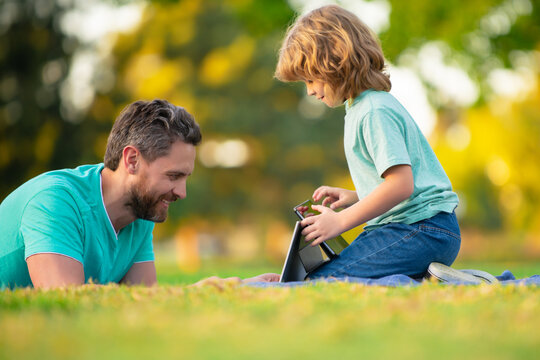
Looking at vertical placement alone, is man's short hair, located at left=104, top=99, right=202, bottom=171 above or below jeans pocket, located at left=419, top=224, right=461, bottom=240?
above

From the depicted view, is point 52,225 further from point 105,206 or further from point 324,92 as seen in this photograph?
point 324,92

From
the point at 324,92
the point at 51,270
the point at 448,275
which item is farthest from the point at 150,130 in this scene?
the point at 448,275

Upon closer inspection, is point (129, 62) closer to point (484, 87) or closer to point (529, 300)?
point (484, 87)

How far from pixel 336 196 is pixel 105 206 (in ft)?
5.46

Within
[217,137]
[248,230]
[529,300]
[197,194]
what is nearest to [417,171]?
[529,300]

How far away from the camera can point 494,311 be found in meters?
2.27

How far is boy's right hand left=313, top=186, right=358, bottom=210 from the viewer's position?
14.7 ft

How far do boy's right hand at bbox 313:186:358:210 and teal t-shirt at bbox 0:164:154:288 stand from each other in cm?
137

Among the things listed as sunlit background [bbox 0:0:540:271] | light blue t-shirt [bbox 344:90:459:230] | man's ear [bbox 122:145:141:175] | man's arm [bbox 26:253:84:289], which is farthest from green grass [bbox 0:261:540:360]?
sunlit background [bbox 0:0:540:271]

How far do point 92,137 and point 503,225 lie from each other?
70.7 feet

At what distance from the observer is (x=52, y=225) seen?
361cm

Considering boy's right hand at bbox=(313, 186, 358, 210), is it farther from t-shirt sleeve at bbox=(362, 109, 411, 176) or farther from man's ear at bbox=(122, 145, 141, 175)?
man's ear at bbox=(122, 145, 141, 175)

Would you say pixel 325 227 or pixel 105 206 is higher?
pixel 105 206

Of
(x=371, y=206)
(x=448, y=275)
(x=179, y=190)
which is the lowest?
(x=448, y=275)
